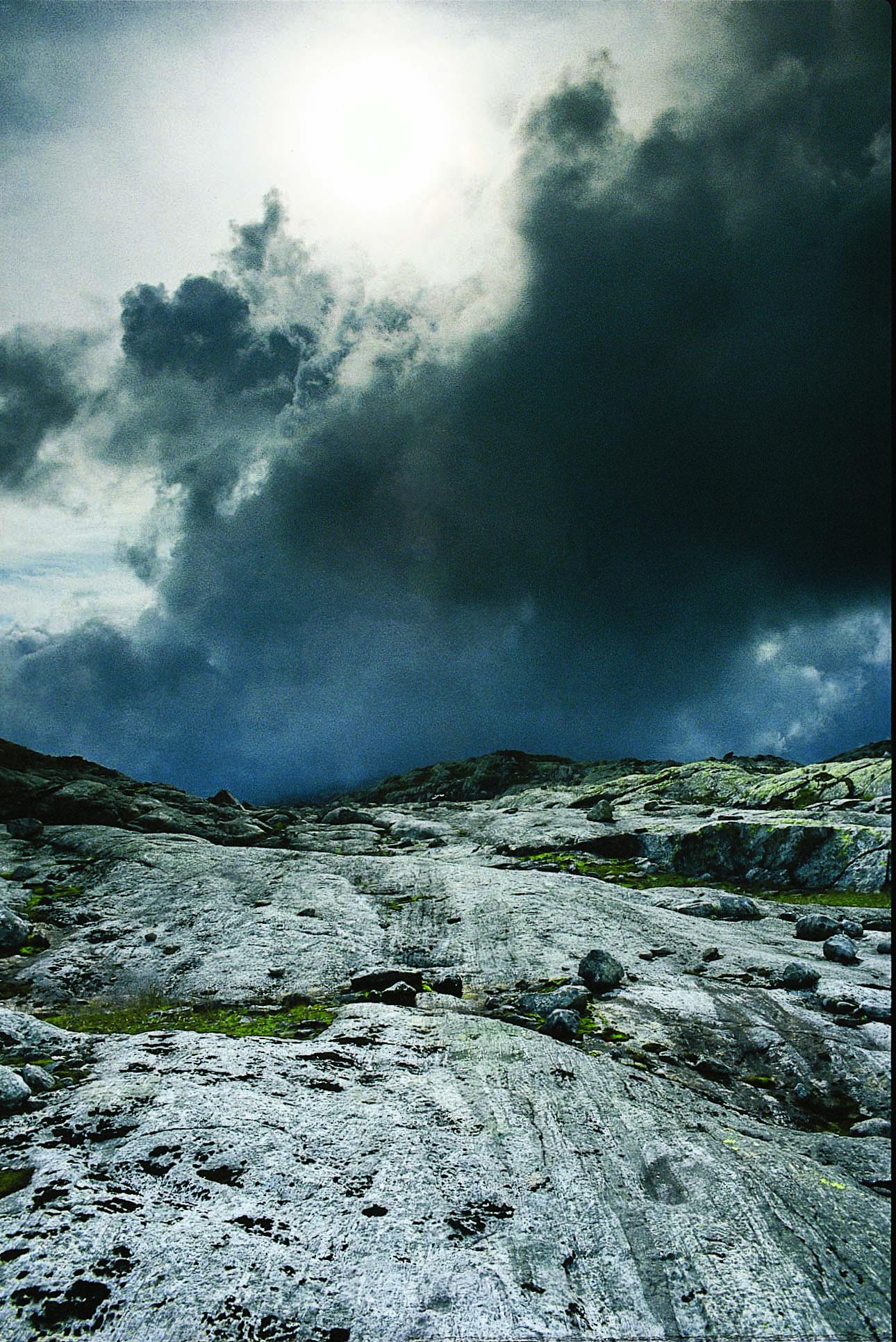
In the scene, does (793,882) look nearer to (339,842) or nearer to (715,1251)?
(339,842)

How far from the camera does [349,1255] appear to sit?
1080 centimetres

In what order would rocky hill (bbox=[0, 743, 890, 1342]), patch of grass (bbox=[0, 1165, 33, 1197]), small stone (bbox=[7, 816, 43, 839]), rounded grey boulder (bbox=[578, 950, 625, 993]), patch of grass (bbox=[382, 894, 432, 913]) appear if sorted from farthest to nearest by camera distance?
small stone (bbox=[7, 816, 43, 839]) < patch of grass (bbox=[382, 894, 432, 913]) < rounded grey boulder (bbox=[578, 950, 625, 993]) < patch of grass (bbox=[0, 1165, 33, 1197]) < rocky hill (bbox=[0, 743, 890, 1342])

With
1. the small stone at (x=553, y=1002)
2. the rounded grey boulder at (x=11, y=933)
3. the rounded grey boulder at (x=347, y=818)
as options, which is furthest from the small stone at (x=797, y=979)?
the rounded grey boulder at (x=347, y=818)

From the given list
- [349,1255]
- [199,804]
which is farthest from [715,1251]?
[199,804]

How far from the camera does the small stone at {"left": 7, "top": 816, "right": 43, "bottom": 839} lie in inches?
2382

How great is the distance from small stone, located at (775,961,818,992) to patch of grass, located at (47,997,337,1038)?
19040 mm

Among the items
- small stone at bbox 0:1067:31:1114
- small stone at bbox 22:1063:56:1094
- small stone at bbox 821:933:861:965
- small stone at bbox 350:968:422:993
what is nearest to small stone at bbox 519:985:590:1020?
small stone at bbox 350:968:422:993

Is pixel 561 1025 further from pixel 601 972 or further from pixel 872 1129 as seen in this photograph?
pixel 872 1129

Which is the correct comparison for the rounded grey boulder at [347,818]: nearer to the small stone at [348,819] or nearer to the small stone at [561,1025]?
the small stone at [348,819]

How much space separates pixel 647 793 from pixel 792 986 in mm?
89875

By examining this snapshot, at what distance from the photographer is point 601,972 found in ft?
91.1

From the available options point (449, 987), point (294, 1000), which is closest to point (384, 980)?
point (449, 987)

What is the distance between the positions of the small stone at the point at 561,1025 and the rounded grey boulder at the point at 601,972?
4708 mm

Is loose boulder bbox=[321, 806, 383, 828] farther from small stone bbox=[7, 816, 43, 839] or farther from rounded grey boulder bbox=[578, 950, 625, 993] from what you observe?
rounded grey boulder bbox=[578, 950, 625, 993]
